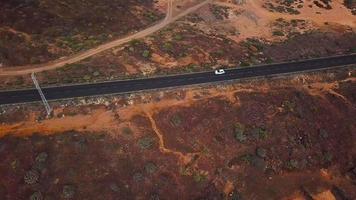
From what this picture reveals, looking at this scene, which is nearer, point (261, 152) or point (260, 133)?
point (261, 152)

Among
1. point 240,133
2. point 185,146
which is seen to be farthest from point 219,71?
point 185,146

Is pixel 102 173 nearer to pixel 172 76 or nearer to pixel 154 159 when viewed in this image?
pixel 154 159

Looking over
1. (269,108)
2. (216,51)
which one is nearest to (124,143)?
(269,108)

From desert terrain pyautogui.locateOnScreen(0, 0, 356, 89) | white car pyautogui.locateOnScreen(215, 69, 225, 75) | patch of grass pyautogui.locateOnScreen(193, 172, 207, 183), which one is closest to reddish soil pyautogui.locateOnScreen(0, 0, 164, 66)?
desert terrain pyautogui.locateOnScreen(0, 0, 356, 89)

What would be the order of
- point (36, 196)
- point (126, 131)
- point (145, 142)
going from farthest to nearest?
point (126, 131) < point (145, 142) < point (36, 196)

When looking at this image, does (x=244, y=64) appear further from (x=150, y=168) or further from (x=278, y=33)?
(x=150, y=168)

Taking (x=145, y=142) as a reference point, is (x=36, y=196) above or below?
below

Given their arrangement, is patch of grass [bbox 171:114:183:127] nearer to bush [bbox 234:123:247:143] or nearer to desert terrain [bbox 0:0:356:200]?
desert terrain [bbox 0:0:356:200]
